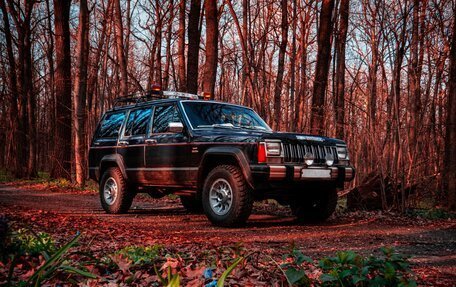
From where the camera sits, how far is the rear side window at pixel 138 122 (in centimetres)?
885

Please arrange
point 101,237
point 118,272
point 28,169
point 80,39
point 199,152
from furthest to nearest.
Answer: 1. point 28,169
2. point 80,39
3. point 199,152
4. point 101,237
5. point 118,272

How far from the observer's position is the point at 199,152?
295 inches

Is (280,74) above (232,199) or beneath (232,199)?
above

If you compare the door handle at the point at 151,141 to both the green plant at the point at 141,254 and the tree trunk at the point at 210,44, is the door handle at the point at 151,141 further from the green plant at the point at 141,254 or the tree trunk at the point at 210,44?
the green plant at the point at 141,254

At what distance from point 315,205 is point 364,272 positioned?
5981 mm

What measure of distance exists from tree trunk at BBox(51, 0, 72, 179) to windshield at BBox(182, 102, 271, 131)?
1075 centimetres

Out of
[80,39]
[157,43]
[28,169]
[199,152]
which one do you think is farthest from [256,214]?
[157,43]

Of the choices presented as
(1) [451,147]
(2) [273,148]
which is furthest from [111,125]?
(1) [451,147]

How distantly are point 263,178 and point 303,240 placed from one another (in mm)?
1084

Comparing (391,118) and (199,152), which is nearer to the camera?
(199,152)

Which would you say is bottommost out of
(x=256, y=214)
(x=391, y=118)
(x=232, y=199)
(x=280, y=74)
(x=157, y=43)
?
(x=256, y=214)

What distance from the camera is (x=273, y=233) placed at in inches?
259

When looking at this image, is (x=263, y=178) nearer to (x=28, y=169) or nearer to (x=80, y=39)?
(x=80, y=39)

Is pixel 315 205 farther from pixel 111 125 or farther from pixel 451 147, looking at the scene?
pixel 111 125
